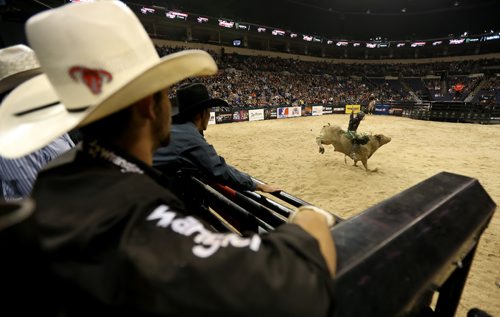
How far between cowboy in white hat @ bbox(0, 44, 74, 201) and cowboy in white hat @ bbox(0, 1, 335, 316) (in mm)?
1065

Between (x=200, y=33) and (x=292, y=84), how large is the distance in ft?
45.2

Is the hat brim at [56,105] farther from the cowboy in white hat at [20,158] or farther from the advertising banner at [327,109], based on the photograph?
the advertising banner at [327,109]

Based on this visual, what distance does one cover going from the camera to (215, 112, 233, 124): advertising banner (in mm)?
20123

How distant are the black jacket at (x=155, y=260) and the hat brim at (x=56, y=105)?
10.4 inches

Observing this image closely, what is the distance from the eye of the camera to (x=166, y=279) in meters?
0.63

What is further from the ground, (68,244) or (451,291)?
(68,244)

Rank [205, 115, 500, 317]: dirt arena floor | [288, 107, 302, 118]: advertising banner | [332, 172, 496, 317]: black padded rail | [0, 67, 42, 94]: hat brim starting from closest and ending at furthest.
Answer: [332, 172, 496, 317]: black padded rail < [0, 67, 42, 94]: hat brim < [205, 115, 500, 317]: dirt arena floor < [288, 107, 302, 118]: advertising banner

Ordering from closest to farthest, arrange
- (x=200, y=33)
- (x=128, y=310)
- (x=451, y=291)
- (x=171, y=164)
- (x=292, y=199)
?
(x=128, y=310) < (x=451, y=291) < (x=292, y=199) < (x=171, y=164) < (x=200, y=33)

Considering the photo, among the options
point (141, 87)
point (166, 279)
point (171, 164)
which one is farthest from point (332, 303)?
point (171, 164)

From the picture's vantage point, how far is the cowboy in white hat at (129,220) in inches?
24.5

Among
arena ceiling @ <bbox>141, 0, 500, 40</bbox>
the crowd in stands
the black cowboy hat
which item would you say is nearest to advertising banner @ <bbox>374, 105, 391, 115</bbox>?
A: the crowd in stands

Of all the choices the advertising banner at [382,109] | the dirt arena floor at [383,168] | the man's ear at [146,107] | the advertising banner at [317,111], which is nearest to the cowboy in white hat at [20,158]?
the man's ear at [146,107]

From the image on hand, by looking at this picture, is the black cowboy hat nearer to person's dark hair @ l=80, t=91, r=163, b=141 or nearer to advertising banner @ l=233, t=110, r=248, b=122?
person's dark hair @ l=80, t=91, r=163, b=141

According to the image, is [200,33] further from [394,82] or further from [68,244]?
[68,244]
